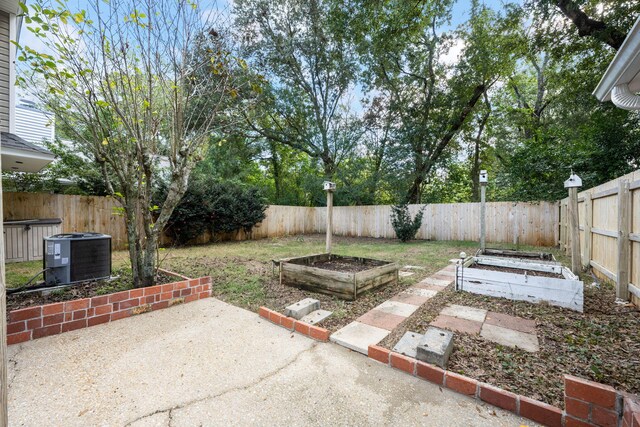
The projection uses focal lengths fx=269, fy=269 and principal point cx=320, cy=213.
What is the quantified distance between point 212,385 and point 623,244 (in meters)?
4.50

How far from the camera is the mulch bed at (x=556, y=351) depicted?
1.75 meters

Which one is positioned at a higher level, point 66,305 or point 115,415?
point 66,305

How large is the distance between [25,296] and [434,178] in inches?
580

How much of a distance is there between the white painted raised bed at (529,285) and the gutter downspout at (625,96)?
5.84 ft

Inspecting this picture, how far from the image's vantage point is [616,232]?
336cm

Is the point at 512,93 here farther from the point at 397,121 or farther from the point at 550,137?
the point at 397,121

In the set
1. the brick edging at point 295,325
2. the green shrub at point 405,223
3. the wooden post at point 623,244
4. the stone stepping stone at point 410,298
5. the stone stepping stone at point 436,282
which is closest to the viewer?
the brick edging at point 295,325

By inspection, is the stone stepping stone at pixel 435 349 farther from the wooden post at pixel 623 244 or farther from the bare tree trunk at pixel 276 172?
the bare tree trunk at pixel 276 172

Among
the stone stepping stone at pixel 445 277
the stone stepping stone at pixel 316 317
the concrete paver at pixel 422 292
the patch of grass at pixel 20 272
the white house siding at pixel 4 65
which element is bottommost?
the concrete paver at pixel 422 292

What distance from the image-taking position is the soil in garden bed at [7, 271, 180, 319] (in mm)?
2682

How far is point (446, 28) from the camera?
10930mm

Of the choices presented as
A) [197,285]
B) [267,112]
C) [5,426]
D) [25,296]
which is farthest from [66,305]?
[267,112]

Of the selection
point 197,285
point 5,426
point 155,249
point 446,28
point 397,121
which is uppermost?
point 446,28

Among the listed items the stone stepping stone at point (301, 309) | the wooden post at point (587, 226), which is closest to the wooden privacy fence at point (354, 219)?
the wooden post at point (587, 226)
